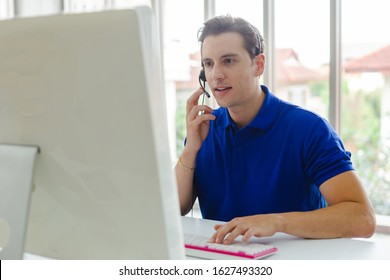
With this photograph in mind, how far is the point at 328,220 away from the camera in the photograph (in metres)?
1.51

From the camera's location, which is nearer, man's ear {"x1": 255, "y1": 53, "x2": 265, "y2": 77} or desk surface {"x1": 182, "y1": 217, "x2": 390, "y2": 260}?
desk surface {"x1": 182, "y1": 217, "x2": 390, "y2": 260}

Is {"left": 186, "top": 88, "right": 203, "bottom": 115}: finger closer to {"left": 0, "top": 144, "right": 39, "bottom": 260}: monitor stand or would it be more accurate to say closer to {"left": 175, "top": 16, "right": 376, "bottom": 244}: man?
{"left": 175, "top": 16, "right": 376, "bottom": 244}: man

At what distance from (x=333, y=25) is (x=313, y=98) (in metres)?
0.46

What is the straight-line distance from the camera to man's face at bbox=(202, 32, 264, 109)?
192cm

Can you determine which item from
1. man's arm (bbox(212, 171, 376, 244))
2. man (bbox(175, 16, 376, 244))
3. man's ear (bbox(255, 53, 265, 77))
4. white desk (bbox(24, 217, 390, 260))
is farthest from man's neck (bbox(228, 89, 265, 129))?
white desk (bbox(24, 217, 390, 260))

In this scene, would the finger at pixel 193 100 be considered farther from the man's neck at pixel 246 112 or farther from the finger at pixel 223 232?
the finger at pixel 223 232

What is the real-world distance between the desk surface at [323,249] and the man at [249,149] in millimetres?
172

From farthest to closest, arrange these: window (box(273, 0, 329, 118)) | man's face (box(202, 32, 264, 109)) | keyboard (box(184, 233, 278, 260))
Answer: window (box(273, 0, 329, 118)) → man's face (box(202, 32, 264, 109)) → keyboard (box(184, 233, 278, 260))

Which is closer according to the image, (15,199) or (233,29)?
(15,199)

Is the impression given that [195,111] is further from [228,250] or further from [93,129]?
[93,129]

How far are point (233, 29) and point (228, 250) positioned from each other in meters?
0.92

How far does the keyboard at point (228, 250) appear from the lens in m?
1.29

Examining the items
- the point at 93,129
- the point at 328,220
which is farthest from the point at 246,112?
the point at 93,129
